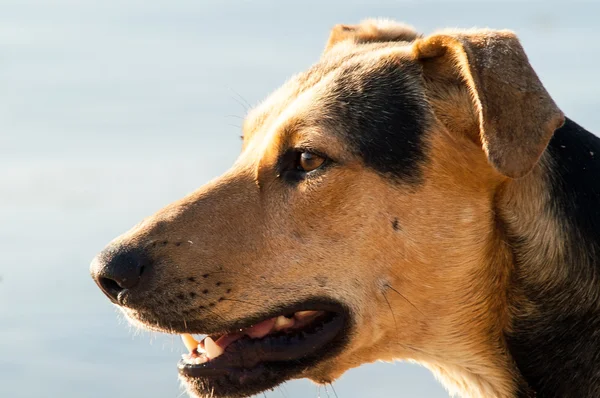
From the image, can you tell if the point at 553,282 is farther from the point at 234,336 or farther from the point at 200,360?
the point at 200,360

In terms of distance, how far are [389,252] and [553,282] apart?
2.49 feet

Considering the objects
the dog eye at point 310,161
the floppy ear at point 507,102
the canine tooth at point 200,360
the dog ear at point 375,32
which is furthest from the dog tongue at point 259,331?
the dog ear at point 375,32

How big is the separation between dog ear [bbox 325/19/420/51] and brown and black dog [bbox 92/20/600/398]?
1.16 meters

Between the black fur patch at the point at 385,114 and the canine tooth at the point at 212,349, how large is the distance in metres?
1.13

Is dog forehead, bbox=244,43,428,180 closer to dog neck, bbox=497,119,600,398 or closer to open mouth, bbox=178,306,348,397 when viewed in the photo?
dog neck, bbox=497,119,600,398

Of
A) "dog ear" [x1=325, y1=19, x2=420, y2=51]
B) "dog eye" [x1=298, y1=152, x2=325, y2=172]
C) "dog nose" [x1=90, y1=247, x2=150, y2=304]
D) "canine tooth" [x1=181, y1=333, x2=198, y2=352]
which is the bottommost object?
"canine tooth" [x1=181, y1=333, x2=198, y2=352]

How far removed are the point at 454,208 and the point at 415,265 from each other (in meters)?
0.32

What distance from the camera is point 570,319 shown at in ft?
14.4

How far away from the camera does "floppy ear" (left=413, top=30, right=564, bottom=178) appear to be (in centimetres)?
403

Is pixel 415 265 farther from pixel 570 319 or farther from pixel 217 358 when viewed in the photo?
pixel 217 358

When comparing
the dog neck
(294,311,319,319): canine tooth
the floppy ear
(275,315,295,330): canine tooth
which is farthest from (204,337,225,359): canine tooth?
the floppy ear

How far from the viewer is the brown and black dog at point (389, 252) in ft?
14.4

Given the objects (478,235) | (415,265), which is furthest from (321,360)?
(478,235)

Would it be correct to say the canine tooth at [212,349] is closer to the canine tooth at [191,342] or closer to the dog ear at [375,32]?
the canine tooth at [191,342]
